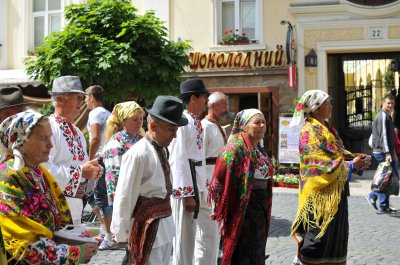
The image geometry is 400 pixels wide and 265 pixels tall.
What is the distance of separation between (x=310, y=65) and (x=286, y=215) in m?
6.61

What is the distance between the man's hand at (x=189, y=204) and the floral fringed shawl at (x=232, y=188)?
1.14 feet

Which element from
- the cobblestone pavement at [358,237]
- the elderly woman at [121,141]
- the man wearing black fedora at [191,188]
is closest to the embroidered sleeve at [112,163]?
the elderly woman at [121,141]

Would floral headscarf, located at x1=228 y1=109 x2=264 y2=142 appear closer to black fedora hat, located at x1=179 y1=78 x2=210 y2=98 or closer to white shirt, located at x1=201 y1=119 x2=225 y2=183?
black fedora hat, located at x1=179 y1=78 x2=210 y2=98

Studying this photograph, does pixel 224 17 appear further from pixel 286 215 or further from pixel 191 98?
pixel 191 98

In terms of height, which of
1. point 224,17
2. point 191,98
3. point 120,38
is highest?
point 224,17

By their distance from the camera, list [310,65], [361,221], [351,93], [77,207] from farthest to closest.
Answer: [351,93]
[310,65]
[361,221]
[77,207]

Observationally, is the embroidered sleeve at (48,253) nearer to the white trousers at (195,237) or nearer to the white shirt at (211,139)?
the white trousers at (195,237)

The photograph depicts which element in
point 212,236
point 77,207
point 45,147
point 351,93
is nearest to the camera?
point 45,147

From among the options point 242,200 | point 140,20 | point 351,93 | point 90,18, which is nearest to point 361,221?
point 242,200

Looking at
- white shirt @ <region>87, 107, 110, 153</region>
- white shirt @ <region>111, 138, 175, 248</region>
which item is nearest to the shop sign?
white shirt @ <region>87, 107, 110, 153</region>

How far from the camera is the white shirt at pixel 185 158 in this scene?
542 cm

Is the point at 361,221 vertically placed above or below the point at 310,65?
below

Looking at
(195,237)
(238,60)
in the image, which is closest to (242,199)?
(195,237)

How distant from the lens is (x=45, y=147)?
3.16 metres
